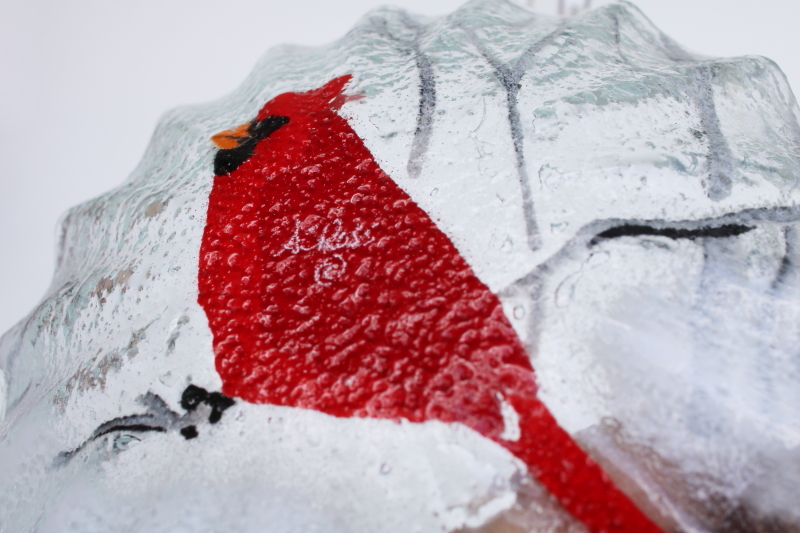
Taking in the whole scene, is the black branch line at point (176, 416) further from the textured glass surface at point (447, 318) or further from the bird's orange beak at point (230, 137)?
the bird's orange beak at point (230, 137)

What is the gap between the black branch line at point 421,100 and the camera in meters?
0.29

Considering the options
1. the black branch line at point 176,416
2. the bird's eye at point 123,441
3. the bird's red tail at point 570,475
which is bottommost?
the bird's red tail at point 570,475

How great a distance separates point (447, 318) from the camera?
0.24m

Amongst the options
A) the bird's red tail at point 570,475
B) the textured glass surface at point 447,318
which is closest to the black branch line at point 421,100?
the textured glass surface at point 447,318

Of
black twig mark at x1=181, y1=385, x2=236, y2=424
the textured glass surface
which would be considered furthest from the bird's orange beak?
black twig mark at x1=181, y1=385, x2=236, y2=424

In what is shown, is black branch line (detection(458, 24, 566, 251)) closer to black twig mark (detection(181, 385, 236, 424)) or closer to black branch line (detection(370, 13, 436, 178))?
black branch line (detection(370, 13, 436, 178))

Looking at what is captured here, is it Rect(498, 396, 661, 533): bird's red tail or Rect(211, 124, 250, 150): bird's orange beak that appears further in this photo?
Rect(211, 124, 250, 150): bird's orange beak

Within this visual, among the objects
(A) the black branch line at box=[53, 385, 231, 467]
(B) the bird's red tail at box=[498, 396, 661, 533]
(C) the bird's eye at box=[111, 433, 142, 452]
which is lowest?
(B) the bird's red tail at box=[498, 396, 661, 533]

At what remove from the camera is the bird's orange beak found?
337mm

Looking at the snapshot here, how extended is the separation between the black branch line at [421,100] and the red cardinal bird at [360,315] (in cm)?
→ 2

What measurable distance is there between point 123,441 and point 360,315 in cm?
12

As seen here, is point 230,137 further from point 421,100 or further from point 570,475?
point 570,475

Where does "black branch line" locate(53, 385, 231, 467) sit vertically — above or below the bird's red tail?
above

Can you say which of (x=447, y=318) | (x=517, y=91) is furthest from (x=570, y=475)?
(x=517, y=91)
